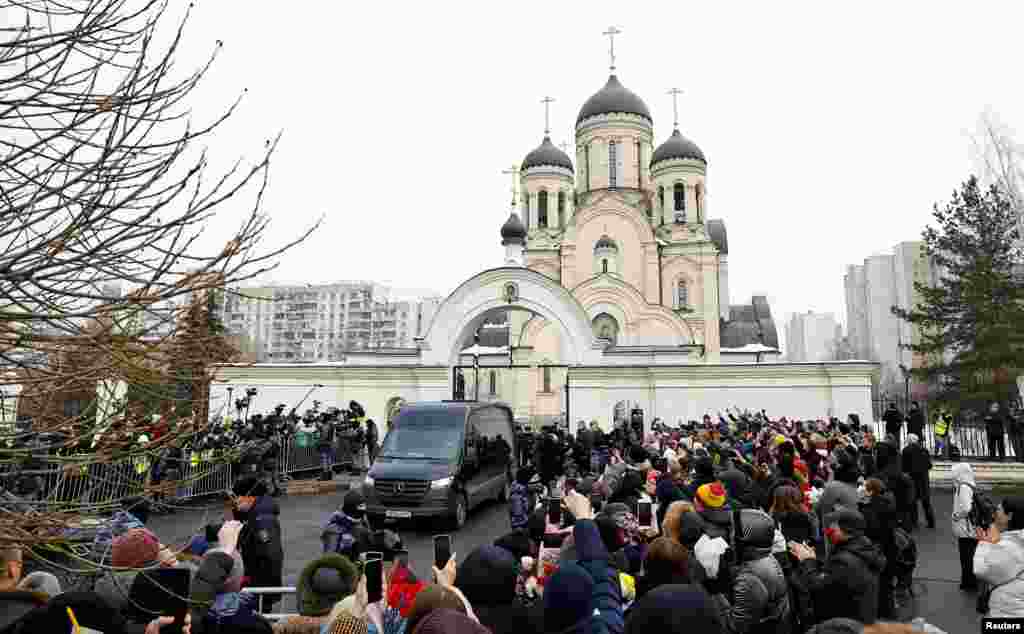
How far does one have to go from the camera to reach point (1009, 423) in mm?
17812

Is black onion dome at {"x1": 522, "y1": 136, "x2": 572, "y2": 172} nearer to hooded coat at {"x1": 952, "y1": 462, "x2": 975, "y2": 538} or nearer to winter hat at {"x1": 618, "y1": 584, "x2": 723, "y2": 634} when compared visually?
hooded coat at {"x1": 952, "y1": 462, "x2": 975, "y2": 538}

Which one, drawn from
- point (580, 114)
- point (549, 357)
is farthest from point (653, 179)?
point (549, 357)

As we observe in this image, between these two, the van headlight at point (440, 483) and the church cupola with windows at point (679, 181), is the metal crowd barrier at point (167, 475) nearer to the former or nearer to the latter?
the van headlight at point (440, 483)

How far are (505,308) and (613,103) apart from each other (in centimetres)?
2283

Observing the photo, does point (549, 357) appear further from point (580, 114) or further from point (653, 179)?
point (580, 114)

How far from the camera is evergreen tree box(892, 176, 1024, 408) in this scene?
65.9 ft

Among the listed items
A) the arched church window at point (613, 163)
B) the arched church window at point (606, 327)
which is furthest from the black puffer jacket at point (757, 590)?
the arched church window at point (613, 163)

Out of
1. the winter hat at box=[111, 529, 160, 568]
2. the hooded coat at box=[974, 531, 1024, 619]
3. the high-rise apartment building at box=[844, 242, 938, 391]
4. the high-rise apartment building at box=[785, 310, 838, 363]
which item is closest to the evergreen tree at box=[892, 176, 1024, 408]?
the hooded coat at box=[974, 531, 1024, 619]

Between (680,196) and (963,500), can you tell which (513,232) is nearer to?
(680,196)

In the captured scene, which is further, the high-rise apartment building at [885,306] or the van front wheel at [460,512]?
the high-rise apartment building at [885,306]

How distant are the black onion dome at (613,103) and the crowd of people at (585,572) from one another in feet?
121

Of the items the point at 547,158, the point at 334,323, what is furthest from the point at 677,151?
the point at 334,323

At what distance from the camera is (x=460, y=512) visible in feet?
35.9

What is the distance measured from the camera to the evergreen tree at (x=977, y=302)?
20.1m
